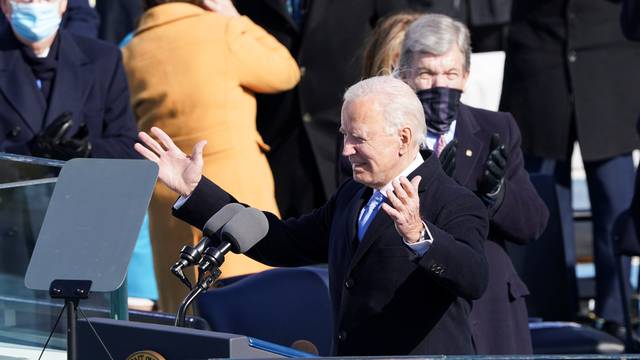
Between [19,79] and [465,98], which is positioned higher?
[19,79]

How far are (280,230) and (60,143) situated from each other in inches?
65.1

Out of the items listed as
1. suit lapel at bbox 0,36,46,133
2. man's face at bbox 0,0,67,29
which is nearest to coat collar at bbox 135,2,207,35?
man's face at bbox 0,0,67,29

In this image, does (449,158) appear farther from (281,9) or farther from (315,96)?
(281,9)

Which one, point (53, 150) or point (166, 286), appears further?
point (166, 286)

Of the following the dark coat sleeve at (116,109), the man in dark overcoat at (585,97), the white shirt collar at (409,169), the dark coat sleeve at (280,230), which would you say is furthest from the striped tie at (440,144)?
the man in dark overcoat at (585,97)

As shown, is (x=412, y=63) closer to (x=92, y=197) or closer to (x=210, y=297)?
(x=210, y=297)

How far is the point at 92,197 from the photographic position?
309cm

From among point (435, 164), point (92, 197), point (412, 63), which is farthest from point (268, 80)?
point (92, 197)

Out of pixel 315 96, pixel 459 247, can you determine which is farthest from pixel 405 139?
pixel 315 96

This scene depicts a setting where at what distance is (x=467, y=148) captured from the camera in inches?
177

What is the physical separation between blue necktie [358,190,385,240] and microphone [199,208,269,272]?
27 centimetres

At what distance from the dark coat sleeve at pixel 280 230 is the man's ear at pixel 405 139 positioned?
0.42m

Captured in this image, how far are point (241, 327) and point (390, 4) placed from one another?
2.17m

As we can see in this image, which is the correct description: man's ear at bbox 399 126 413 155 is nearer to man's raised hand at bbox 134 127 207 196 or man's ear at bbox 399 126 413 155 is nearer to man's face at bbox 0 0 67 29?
man's raised hand at bbox 134 127 207 196
